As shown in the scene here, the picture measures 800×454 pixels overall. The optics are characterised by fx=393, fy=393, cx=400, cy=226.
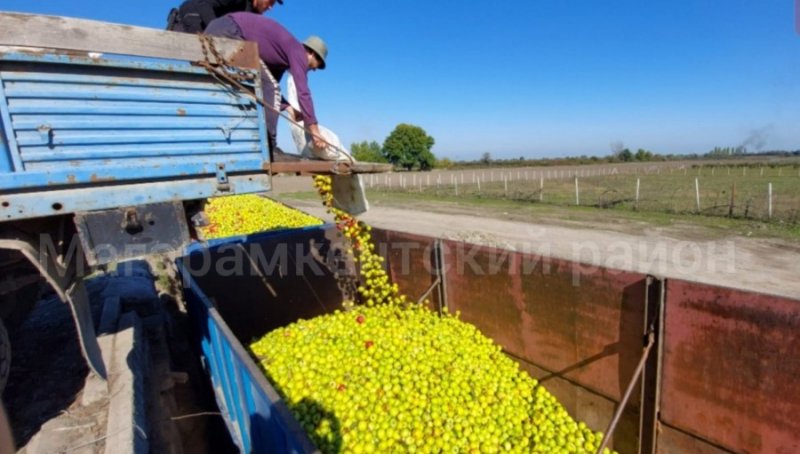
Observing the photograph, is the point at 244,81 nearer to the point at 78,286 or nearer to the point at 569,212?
the point at 78,286

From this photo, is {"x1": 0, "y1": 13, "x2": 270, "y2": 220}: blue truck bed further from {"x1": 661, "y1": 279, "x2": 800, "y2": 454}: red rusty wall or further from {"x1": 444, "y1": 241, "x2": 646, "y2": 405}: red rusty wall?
{"x1": 661, "y1": 279, "x2": 800, "y2": 454}: red rusty wall

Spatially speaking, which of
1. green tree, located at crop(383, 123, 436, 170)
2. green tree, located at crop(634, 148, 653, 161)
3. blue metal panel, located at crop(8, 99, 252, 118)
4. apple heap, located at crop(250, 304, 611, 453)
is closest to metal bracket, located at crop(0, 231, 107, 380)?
blue metal panel, located at crop(8, 99, 252, 118)

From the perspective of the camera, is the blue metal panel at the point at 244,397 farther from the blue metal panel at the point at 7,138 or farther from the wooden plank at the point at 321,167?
the blue metal panel at the point at 7,138

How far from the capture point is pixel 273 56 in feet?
13.1

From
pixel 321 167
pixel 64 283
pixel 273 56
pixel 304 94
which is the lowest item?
pixel 64 283

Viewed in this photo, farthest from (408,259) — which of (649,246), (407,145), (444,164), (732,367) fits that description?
(444,164)

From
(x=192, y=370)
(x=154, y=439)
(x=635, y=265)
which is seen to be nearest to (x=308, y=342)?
(x=154, y=439)

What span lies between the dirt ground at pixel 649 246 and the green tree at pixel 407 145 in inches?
2460

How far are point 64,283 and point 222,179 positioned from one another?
1348mm

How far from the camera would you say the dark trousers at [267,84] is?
375 centimetres

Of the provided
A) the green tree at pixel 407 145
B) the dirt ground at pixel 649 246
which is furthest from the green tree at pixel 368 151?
the dirt ground at pixel 649 246

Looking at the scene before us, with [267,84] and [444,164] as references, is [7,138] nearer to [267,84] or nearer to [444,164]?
[267,84]

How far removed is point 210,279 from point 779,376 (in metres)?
5.80

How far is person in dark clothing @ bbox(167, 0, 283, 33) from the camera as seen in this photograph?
4453 millimetres
